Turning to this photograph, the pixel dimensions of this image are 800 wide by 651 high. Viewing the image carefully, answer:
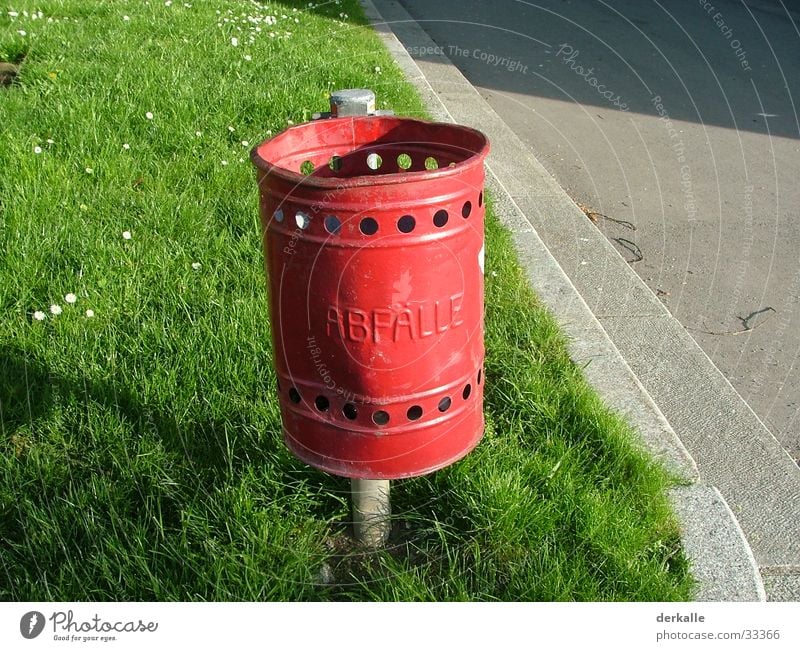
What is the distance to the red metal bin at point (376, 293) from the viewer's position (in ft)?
6.20

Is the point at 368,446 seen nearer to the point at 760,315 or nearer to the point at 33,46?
the point at 760,315

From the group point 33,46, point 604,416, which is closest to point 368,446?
point 604,416

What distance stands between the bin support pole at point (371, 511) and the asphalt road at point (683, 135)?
163cm

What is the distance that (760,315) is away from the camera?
13.8 feet

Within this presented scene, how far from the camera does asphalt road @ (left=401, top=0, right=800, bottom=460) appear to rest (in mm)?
4211

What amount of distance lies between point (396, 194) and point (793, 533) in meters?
1.68

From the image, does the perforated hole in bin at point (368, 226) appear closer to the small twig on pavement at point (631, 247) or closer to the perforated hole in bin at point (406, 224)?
the perforated hole in bin at point (406, 224)

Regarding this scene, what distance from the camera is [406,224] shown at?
190cm

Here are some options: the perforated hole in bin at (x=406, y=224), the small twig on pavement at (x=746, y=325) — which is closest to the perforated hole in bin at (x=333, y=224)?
the perforated hole in bin at (x=406, y=224)

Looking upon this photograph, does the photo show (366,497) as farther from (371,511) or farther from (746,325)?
(746,325)

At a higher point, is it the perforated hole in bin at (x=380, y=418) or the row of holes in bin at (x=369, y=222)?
the row of holes in bin at (x=369, y=222)
